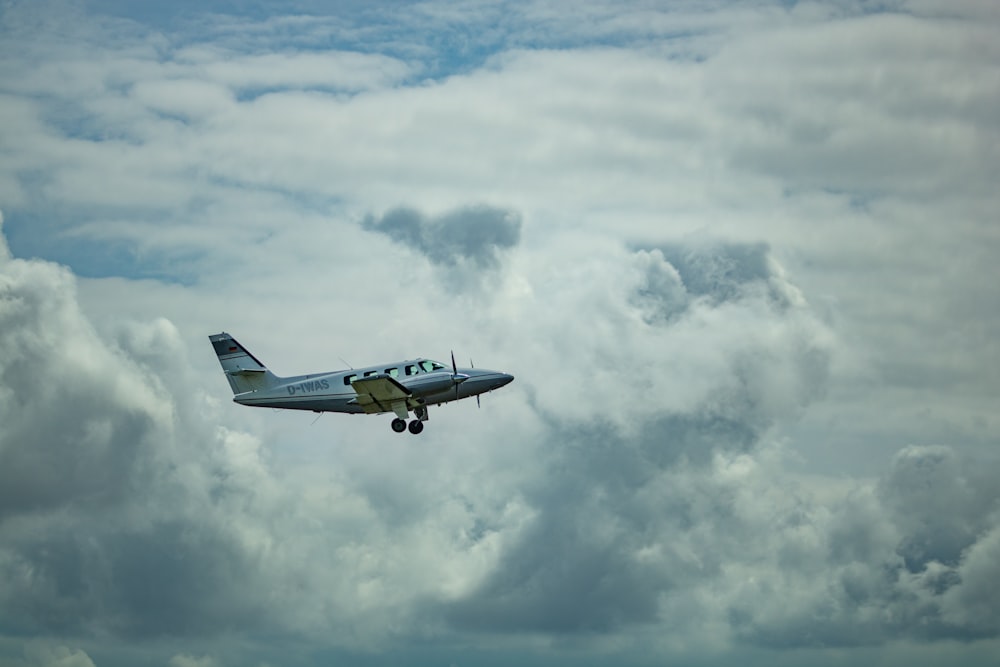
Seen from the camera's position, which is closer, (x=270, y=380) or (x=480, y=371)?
(x=480, y=371)

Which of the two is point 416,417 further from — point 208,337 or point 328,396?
point 208,337

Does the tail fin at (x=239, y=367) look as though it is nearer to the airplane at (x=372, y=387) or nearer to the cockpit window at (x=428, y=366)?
the airplane at (x=372, y=387)

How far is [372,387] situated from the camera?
3824 inches

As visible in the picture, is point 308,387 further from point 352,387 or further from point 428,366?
point 428,366

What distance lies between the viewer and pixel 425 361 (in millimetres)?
99812

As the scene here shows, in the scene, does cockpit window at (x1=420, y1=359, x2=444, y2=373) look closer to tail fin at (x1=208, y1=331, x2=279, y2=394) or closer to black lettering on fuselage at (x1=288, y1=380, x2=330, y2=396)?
black lettering on fuselage at (x1=288, y1=380, x2=330, y2=396)

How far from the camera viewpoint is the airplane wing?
96.7 m

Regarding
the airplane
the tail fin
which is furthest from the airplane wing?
the tail fin

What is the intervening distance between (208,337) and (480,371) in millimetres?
26150

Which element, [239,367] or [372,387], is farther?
[239,367]

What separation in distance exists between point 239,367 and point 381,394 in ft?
53.1

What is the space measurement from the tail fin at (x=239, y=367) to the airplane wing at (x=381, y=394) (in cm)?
1099

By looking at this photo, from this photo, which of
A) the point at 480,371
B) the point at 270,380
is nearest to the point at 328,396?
the point at 270,380

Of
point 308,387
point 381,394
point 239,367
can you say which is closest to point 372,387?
point 381,394
